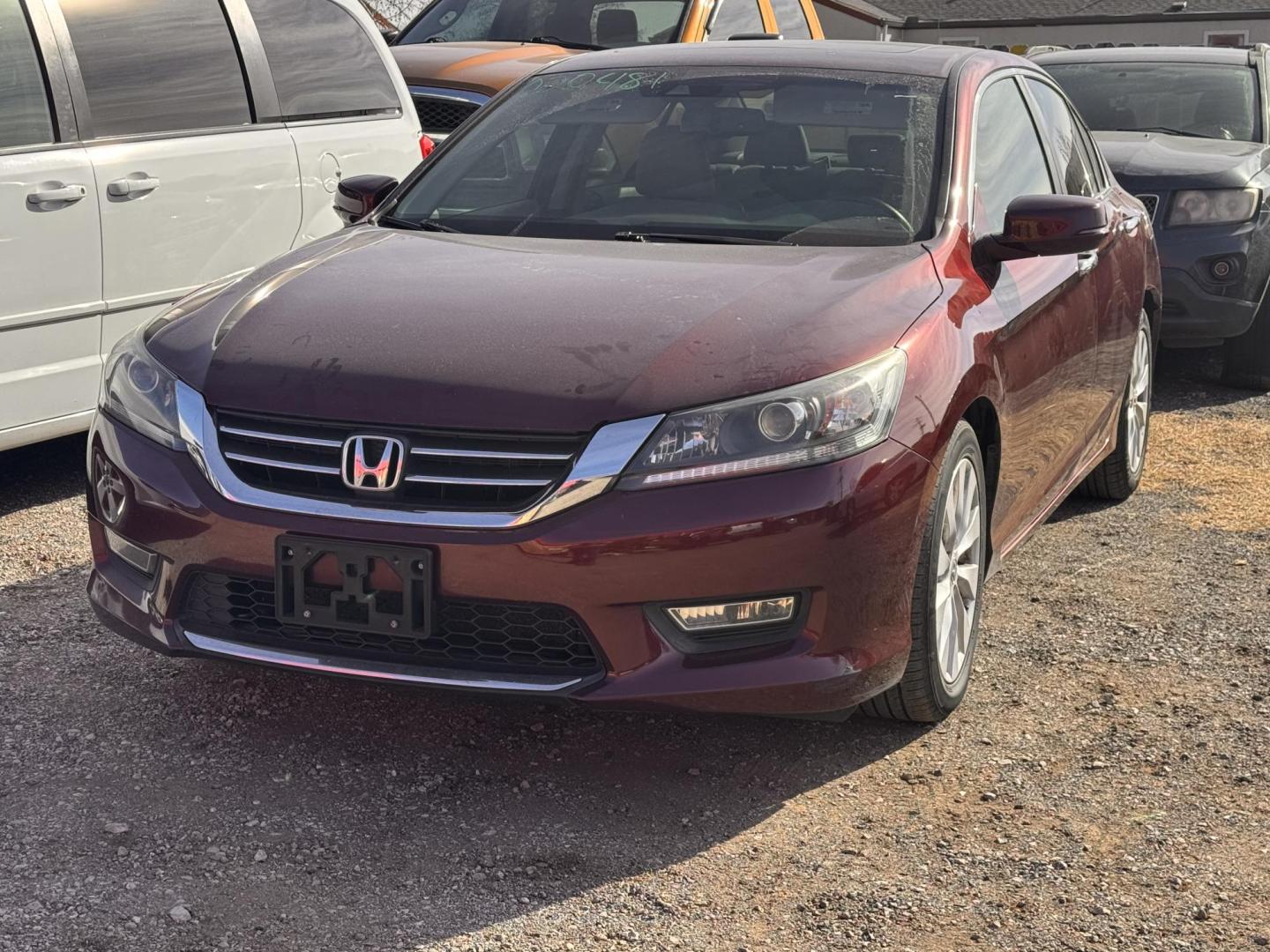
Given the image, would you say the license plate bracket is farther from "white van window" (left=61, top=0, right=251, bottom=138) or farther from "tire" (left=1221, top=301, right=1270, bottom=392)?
"tire" (left=1221, top=301, right=1270, bottom=392)

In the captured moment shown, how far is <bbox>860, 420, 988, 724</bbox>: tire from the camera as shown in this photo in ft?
11.7

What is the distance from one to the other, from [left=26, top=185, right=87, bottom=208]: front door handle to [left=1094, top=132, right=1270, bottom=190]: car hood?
4.99 metres

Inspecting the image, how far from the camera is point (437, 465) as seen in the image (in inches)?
129

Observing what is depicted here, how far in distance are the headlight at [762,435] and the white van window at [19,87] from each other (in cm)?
304

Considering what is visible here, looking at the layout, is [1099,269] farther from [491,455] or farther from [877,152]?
[491,455]

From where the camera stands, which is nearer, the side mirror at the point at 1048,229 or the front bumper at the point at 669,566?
the front bumper at the point at 669,566

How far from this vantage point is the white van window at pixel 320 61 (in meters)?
6.46

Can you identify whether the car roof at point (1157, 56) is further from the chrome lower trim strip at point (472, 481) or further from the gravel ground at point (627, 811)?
the chrome lower trim strip at point (472, 481)

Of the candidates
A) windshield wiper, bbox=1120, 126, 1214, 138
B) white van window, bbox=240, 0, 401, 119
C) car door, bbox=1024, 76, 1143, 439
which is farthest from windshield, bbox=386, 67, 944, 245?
windshield wiper, bbox=1120, 126, 1214, 138

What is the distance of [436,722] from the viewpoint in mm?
3883

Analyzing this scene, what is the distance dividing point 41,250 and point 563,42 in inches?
191

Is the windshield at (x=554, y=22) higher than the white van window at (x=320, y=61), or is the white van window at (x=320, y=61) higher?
the white van window at (x=320, y=61)

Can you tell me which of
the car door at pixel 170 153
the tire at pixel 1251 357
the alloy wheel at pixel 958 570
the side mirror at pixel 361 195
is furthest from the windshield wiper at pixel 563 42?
the alloy wheel at pixel 958 570

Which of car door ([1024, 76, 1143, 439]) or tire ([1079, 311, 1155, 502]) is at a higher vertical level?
car door ([1024, 76, 1143, 439])
